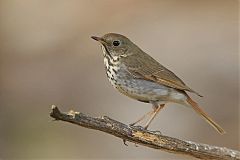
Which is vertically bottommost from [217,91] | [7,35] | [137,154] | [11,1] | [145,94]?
[145,94]

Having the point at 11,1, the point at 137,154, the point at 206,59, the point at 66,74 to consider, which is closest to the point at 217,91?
the point at 206,59

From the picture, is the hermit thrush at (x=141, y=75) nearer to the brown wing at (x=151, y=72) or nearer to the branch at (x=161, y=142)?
the brown wing at (x=151, y=72)

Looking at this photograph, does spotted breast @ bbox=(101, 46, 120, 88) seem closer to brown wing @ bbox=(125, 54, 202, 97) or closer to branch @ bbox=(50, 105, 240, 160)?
brown wing @ bbox=(125, 54, 202, 97)

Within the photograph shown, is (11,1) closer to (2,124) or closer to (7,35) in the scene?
(7,35)

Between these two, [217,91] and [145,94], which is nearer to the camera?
[145,94]

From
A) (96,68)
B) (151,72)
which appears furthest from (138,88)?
(96,68)

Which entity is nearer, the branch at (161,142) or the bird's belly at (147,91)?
the branch at (161,142)

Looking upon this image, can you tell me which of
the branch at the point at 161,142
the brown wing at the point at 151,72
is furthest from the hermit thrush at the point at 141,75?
the branch at the point at 161,142

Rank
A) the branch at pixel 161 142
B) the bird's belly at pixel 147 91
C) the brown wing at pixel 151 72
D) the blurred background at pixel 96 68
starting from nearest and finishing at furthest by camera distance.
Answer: the branch at pixel 161 142 → the bird's belly at pixel 147 91 → the brown wing at pixel 151 72 → the blurred background at pixel 96 68
